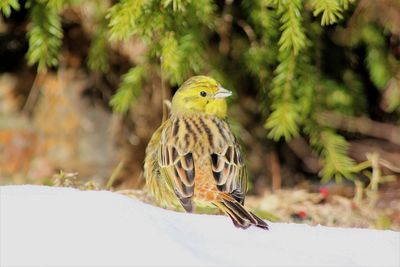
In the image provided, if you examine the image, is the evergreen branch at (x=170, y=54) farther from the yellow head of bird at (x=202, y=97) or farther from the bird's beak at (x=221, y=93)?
the bird's beak at (x=221, y=93)

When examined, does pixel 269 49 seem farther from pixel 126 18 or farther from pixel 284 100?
pixel 126 18

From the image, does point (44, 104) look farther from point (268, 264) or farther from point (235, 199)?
point (268, 264)

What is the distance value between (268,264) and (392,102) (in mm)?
3873

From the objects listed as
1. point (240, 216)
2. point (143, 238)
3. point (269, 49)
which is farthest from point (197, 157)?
point (269, 49)

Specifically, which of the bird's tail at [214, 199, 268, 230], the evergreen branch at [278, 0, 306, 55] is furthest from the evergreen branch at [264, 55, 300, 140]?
the bird's tail at [214, 199, 268, 230]

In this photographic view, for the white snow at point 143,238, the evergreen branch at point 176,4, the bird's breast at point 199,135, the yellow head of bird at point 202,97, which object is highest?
the evergreen branch at point 176,4

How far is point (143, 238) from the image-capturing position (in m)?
3.08

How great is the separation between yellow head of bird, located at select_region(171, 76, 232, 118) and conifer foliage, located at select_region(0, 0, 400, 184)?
0.36m

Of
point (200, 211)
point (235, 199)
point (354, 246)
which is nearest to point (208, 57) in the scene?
point (200, 211)

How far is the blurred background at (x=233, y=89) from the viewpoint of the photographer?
5.43 m

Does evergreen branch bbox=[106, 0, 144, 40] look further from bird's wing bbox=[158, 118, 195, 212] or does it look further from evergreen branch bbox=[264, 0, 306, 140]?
evergreen branch bbox=[264, 0, 306, 140]

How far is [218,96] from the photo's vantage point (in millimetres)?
4820

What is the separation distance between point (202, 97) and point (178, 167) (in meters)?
0.56

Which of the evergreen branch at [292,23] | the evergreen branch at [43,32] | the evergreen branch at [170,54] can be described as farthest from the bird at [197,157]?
the evergreen branch at [43,32]
